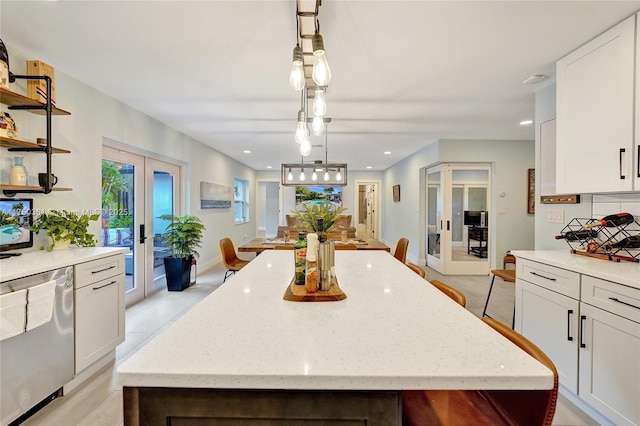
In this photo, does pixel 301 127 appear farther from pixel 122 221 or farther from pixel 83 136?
pixel 122 221

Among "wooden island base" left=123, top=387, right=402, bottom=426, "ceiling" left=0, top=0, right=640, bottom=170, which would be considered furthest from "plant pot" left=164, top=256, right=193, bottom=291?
"wooden island base" left=123, top=387, right=402, bottom=426

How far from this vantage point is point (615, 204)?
7.27ft

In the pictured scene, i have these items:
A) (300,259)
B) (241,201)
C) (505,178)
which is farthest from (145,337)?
(241,201)

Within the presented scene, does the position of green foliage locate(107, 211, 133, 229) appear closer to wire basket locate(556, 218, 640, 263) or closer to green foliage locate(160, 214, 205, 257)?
green foliage locate(160, 214, 205, 257)

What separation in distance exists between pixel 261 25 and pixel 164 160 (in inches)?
129

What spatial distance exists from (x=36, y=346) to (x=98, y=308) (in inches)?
18.5

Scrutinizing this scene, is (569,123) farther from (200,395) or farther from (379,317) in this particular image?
(200,395)

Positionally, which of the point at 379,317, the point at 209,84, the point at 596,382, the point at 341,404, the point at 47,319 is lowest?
the point at 596,382

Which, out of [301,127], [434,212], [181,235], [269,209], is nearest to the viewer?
[301,127]

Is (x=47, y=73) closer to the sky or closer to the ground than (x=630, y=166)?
closer to the sky

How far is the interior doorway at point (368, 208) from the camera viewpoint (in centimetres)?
996

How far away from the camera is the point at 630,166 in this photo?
6.08 feet

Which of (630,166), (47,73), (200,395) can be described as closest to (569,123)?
(630,166)

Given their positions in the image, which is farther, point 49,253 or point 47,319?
point 49,253
